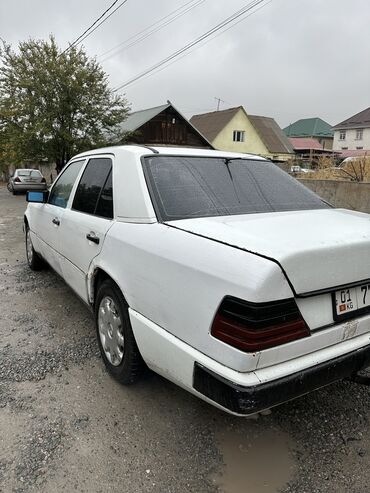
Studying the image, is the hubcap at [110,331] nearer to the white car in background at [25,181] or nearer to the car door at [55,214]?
the car door at [55,214]

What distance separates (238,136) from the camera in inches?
1500

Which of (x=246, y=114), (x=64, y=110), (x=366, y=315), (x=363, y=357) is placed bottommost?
(x=363, y=357)

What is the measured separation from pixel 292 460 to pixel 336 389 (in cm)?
82

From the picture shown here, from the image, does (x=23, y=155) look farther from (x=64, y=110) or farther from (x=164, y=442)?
(x=164, y=442)

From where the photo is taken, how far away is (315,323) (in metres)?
1.76

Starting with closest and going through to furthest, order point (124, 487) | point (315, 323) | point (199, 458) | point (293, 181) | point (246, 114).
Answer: point (315, 323), point (124, 487), point (199, 458), point (293, 181), point (246, 114)

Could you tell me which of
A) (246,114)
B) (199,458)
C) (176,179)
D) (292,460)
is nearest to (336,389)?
(292,460)

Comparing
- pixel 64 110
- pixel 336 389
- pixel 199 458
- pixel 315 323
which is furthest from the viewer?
pixel 64 110

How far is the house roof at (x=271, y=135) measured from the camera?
A: 4047 cm

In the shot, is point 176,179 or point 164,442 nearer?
point 164,442

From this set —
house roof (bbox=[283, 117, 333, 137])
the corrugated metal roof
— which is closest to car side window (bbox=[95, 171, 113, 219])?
the corrugated metal roof

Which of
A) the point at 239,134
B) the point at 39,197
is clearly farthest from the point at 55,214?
the point at 239,134

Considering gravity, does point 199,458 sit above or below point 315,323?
below

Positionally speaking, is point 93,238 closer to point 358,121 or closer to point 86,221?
point 86,221
